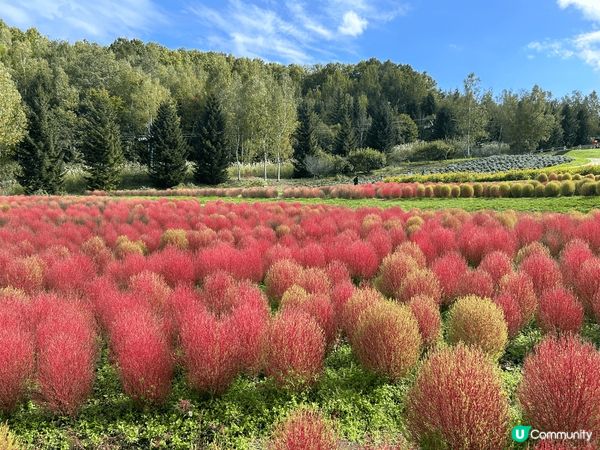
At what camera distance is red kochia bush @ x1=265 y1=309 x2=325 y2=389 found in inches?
141

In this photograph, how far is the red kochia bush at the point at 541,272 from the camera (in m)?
5.60

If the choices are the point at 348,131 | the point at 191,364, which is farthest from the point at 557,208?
the point at 348,131

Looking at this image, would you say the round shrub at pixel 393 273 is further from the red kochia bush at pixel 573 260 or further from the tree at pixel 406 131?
the tree at pixel 406 131

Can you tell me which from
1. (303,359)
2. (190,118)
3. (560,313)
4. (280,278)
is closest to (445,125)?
(190,118)

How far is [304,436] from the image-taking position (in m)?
2.28

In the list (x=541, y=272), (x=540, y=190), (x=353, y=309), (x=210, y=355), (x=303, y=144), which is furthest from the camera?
(x=303, y=144)

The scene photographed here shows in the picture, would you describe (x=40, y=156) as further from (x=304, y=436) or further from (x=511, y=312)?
(x=304, y=436)

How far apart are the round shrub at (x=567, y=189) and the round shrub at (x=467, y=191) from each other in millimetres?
3514

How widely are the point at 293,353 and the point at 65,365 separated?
1843 mm

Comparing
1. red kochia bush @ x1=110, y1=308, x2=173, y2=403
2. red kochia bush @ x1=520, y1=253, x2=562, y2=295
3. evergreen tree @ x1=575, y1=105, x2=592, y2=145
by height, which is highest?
evergreen tree @ x1=575, y1=105, x2=592, y2=145

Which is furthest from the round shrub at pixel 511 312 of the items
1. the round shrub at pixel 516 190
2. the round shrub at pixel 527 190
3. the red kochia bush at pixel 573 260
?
the round shrub at pixel 516 190

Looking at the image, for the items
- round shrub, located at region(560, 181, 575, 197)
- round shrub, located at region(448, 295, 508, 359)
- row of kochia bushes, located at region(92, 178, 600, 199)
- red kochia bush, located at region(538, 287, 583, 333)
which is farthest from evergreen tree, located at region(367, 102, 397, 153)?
round shrub, located at region(448, 295, 508, 359)

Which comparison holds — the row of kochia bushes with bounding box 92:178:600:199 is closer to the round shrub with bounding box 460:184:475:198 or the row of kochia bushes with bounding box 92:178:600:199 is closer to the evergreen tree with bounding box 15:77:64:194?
the round shrub with bounding box 460:184:475:198

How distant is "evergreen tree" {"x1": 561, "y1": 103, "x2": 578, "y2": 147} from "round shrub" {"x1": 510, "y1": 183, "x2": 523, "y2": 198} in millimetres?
65996
